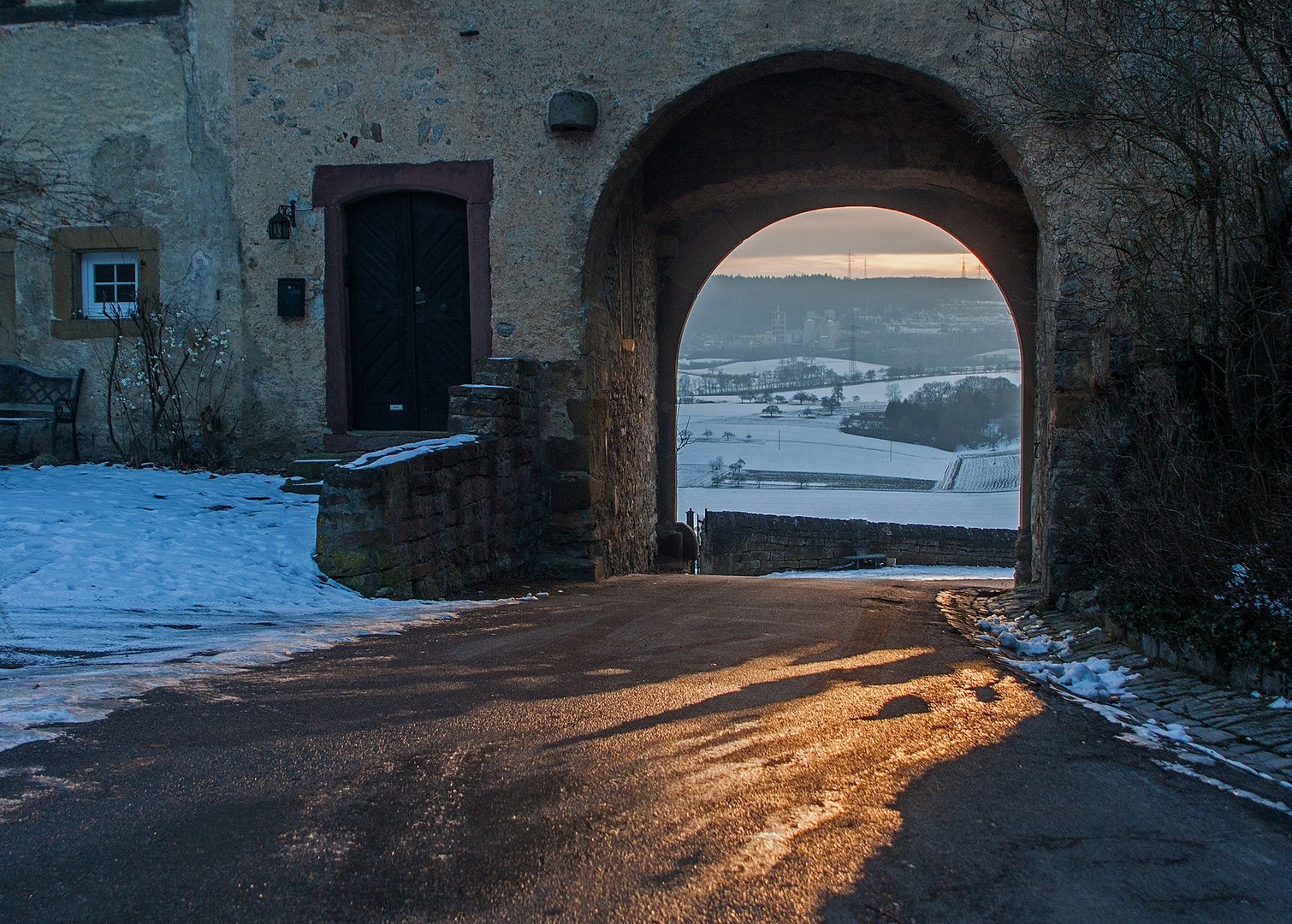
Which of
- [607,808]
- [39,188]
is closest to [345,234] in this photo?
[39,188]

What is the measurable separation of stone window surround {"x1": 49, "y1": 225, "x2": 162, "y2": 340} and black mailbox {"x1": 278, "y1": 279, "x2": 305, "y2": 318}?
1.26m

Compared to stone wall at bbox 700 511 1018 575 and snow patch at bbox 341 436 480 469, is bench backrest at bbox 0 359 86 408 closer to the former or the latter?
snow patch at bbox 341 436 480 469

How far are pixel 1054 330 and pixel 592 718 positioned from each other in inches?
204

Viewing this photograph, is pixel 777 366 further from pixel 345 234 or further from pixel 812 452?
pixel 345 234

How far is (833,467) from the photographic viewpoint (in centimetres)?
4762

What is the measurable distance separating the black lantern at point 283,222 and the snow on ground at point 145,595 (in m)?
2.29

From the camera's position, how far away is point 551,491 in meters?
8.27

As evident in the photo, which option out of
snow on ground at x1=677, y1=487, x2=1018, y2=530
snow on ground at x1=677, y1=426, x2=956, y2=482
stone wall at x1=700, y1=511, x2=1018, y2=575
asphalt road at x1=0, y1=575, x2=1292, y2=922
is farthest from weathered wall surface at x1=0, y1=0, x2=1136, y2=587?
snow on ground at x1=677, y1=426, x2=956, y2=482

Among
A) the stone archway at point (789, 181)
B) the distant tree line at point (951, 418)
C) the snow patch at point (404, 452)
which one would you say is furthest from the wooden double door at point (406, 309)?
the distant tree line at point (951, 418)

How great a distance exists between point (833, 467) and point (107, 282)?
40877 mm

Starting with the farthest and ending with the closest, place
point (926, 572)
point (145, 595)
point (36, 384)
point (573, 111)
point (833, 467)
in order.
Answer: point (833, 467), point (926, 572), point (36, 384), point (573, 111), point (145, 595)

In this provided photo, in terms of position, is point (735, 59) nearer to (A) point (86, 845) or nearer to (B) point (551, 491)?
(B) point (551, 491)

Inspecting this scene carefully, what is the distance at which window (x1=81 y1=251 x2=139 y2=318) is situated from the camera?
9.18 m

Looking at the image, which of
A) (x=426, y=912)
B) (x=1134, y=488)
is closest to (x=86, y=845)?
(x=426, y=912)
